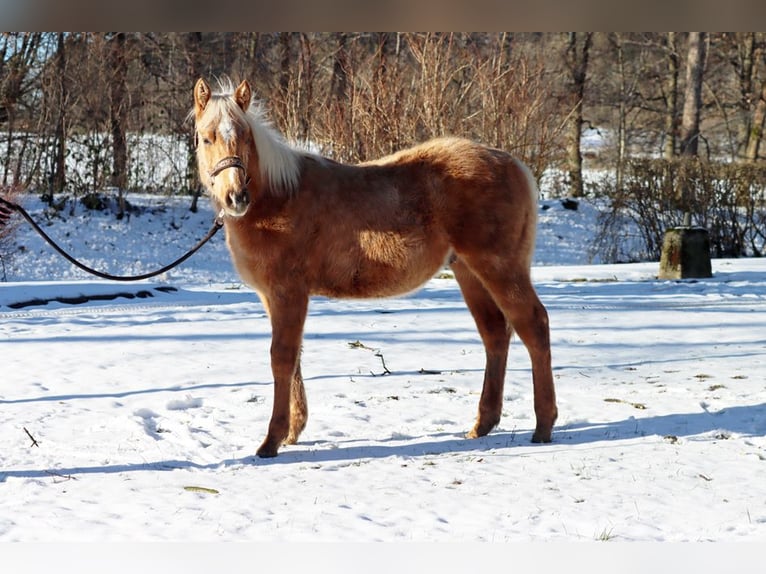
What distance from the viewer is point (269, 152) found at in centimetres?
536

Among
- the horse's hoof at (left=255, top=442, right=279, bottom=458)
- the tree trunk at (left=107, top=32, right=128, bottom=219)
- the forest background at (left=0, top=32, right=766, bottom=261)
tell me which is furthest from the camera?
the tree trunk at (left=107, top=32, right=128, bottom=219)

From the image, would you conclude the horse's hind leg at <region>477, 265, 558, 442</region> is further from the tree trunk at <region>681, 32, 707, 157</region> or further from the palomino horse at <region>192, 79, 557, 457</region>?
the tree trunk at <region>681, 32, 707, 157</region>

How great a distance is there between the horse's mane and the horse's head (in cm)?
1

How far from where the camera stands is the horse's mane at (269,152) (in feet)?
17.0

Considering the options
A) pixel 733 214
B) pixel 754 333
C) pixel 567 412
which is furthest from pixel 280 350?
pixel 733 214

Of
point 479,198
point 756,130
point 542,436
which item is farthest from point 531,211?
point 756,130

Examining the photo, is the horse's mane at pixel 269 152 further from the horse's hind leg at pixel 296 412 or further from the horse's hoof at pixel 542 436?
the horse's hoof at pixel 542 436

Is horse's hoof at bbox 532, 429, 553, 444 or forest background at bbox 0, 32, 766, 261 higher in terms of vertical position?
forest background at bbox 0, 32, 766, 261

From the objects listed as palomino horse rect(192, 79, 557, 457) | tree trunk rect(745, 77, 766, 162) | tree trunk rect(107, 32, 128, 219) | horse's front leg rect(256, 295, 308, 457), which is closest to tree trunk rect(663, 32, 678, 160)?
tree trunk rect(745, 77, 766, 162)

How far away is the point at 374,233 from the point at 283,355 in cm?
94

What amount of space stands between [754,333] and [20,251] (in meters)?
14.6

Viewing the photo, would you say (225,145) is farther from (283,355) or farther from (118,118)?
(118,118)

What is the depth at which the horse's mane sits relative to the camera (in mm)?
5184

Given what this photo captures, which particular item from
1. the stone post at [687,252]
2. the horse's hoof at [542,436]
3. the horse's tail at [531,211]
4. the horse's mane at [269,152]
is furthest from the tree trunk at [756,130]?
the horse's mane at [269,152]
